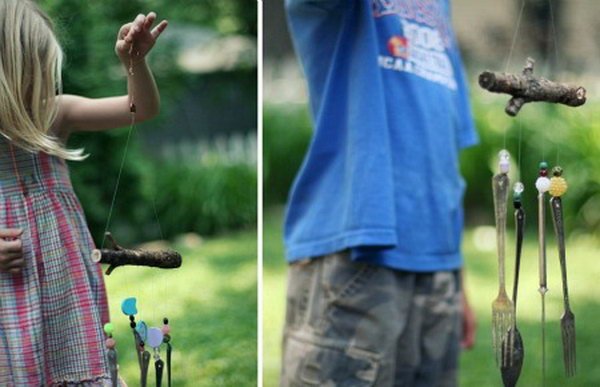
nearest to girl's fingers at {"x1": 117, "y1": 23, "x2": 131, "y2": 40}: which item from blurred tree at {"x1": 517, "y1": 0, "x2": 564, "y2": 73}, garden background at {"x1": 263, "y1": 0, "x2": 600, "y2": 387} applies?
garden background at {"x1": 263, "y1": 0, "x2": 600, "y2": 387}

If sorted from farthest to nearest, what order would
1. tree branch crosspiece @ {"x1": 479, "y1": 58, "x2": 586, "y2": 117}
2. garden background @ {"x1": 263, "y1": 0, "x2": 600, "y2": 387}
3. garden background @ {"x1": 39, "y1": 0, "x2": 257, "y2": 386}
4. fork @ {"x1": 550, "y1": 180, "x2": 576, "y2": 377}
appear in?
garden background @ {"x1": 263, "y1": 0, "x2": 600, "y2": 387} → garden background @ {"x1": 39, "y1": 0, "x2": 257, "y2": 386} → fork @ {"x1": 550, "y1": 180, "x2": 576, "y2": 377} → tree branch crosspiece @ {"x1": 479, "y1": 58, "x2": 586, "y2": 117}

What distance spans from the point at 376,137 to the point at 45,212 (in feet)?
1.40

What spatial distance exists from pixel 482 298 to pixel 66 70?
155 cm

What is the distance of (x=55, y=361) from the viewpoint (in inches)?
46.9

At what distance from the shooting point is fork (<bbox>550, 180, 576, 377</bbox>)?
1.20m

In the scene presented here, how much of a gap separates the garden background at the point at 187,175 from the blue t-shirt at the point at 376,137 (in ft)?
0.65

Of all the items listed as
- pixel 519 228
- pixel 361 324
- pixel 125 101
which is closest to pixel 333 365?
pixel 361 324

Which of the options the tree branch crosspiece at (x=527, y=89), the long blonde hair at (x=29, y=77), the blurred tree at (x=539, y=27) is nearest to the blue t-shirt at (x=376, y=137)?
the tree branch crosspiece at (x=527, y=89)

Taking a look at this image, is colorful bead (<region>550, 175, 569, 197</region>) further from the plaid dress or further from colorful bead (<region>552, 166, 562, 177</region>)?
the plaid dress

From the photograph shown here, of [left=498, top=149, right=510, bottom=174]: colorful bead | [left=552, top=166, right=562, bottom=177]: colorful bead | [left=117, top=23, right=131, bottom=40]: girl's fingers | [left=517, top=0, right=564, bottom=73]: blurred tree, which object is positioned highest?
[left=517, top=0, right=564, bottom=73]: blurred tree

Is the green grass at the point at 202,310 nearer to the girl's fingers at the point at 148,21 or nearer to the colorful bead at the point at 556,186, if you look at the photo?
the girl's fingers at the point at 148,21

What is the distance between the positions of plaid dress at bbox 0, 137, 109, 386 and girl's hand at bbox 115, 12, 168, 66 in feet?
0.48

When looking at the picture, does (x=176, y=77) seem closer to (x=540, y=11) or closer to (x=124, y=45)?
(x=540, y=11)

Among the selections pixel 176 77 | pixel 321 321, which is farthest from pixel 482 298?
pixel 321 321
